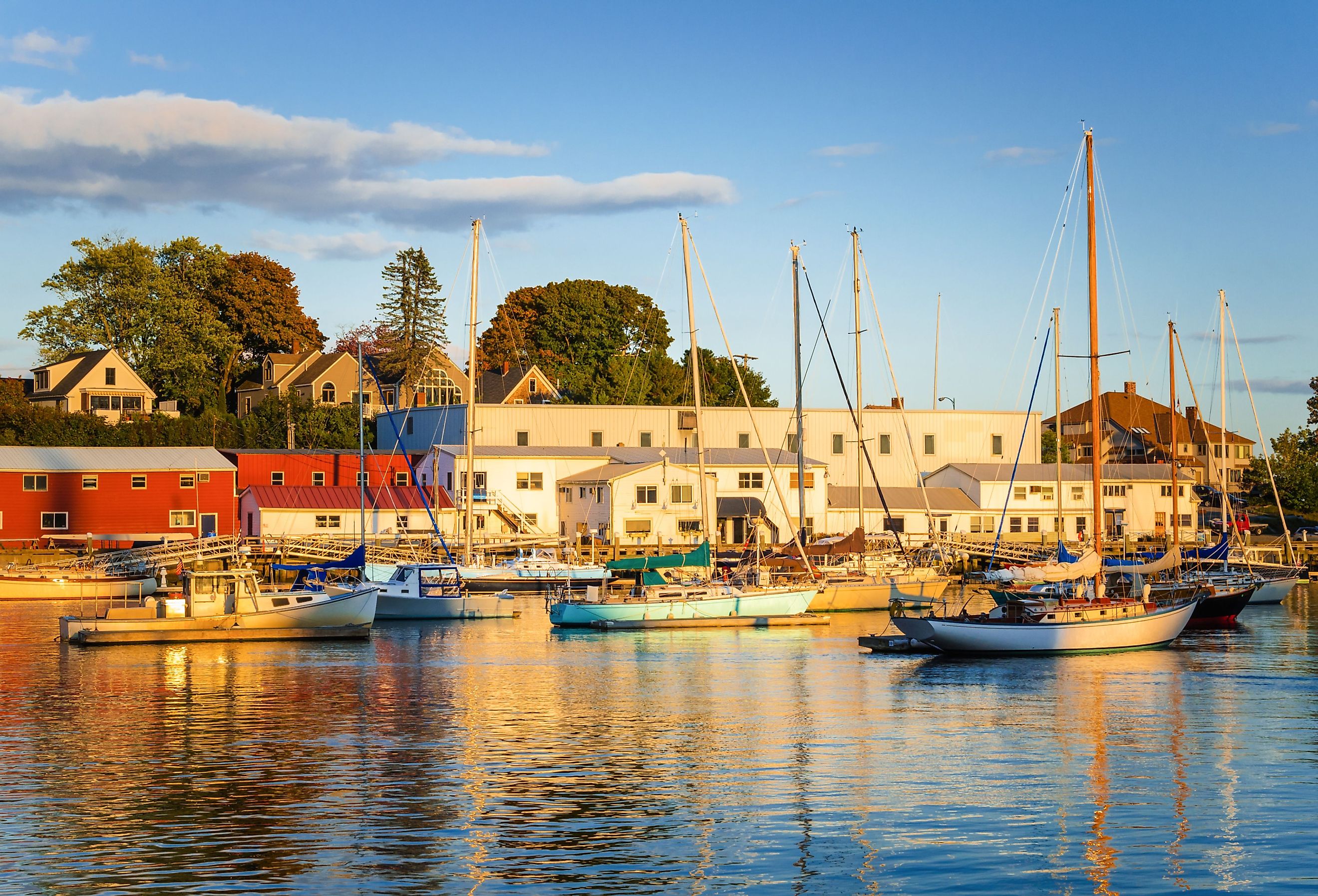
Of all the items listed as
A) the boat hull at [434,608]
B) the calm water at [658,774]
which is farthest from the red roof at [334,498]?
the calm water at [658,774]

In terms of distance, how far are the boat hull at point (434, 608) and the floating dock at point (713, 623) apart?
7676 millimetres

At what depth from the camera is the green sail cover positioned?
5859 centimetres

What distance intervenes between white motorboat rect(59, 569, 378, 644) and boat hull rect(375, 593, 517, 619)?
8.05m

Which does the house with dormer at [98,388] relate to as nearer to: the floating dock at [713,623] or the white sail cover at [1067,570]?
the floating dock at [713,623]

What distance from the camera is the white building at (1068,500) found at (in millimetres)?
97562

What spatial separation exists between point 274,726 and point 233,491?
190 feet

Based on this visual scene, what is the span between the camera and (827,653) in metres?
47.8

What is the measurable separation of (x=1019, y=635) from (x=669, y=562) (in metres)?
18.9

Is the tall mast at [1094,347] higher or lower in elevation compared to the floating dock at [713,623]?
higher

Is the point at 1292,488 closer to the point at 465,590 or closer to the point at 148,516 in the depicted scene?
the point at 465,590

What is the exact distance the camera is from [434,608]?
61688 millimetres

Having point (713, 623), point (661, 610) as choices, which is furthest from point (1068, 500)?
point (661, 610)

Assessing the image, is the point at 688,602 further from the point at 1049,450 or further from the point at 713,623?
the point at 1049,450

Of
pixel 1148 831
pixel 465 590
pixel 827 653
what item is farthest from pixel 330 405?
pixel 1148 831
